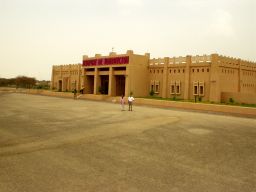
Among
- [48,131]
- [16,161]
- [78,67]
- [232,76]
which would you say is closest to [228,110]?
[232,76]

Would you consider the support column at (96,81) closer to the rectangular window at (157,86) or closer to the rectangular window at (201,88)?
the rectangular window at (157,86)

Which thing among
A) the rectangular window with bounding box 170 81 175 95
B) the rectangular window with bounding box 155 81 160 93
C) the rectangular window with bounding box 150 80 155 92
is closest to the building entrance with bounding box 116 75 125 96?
the rectangular window with bounding box 150 80 155 92

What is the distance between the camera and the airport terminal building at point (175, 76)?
3044cm

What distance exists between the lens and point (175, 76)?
3503 centimetres

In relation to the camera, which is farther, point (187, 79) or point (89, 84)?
point (89, 84)

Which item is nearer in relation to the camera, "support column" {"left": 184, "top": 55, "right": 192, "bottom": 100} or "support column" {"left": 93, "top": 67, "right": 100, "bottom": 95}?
"support column" {"left": 184, "top": 55, "right": 192, "bottom": 100}

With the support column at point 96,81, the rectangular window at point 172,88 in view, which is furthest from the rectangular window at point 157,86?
the support column at point 96,81

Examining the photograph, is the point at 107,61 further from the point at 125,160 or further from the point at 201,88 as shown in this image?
the point at 125,160

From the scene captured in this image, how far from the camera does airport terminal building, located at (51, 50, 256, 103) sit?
3044 cm

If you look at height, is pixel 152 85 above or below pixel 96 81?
below

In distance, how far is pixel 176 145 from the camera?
10.4 metres

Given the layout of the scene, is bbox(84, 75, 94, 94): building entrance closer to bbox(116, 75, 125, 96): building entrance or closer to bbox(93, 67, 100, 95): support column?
bbox(93, 67, 100, 95): support column

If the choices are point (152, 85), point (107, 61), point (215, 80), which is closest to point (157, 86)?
point (152, 85)

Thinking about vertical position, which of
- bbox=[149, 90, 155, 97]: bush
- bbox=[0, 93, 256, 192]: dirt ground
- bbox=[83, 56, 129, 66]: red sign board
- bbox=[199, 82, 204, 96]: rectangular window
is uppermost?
bbox=[83, 56, 129, 66]: red sign board
